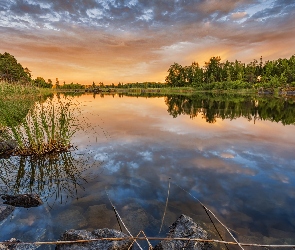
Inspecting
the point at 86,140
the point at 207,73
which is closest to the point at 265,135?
the point at 86,140

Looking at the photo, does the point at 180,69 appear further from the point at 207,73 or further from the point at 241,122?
the point at 241,122

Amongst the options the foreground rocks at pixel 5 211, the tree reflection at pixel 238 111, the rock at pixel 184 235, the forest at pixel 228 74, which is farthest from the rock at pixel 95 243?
the forest at pixel 228 74

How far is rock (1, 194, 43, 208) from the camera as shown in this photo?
5078 millimetres

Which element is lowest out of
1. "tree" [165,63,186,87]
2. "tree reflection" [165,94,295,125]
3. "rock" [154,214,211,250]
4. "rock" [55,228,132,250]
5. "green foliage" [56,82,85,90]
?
"rock" [154,214,211,250]

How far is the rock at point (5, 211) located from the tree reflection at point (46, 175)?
75cm

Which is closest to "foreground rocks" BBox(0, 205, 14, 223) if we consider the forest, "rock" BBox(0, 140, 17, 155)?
"rock" BBox(0, 140, 17, 155)

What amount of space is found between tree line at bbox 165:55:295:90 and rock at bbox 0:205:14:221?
83453 millimetres

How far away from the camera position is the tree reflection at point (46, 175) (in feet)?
19.3

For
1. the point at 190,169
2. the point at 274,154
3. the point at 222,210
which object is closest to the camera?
the point at 222,210

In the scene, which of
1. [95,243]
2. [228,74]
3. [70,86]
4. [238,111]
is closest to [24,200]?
[95,243]

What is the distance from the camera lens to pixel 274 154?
30.4 ft

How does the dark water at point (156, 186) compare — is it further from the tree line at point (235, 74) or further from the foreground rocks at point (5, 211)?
the tree line at point (235, 74)

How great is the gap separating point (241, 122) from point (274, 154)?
27.5ft

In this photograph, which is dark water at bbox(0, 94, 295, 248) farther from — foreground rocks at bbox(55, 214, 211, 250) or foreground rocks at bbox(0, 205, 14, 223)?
foreground rocks at bbox(55, 214, 211, 250)
